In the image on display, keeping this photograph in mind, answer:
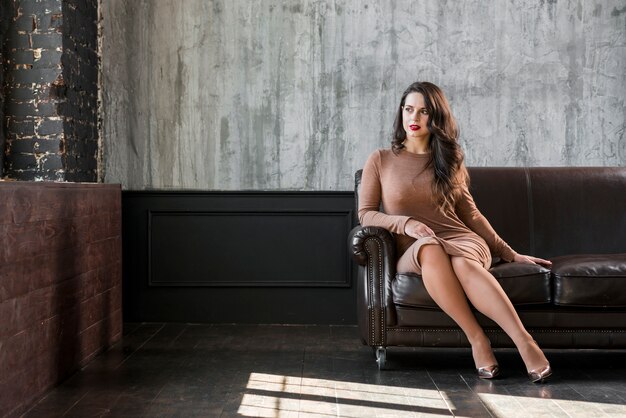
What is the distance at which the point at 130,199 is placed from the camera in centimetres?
496

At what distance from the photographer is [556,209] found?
14.3 feet

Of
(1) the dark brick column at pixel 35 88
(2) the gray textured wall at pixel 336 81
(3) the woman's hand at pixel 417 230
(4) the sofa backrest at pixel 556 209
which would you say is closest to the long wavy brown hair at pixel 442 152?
(3) the woman's hand at pixel 417 230

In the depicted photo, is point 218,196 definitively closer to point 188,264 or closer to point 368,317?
point 188,264

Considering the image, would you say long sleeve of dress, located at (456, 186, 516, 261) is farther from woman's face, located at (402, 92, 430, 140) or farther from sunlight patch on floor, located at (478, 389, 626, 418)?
sunlight patch on floor, located at (478, 389, 626, 418)

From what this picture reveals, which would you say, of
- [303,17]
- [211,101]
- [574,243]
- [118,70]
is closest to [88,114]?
[118,70]

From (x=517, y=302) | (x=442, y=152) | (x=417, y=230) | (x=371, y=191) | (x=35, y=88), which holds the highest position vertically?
(x=35, y=88)

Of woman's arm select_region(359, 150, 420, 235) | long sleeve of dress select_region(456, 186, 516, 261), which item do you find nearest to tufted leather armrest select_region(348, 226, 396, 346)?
woman's arm select_region(359, 150, 420, 235)

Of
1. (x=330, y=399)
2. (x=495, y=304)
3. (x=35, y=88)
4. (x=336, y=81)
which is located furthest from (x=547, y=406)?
(x=35, y=88)

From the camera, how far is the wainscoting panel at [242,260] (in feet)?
16.2

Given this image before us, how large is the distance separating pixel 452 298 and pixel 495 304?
0.18 metres

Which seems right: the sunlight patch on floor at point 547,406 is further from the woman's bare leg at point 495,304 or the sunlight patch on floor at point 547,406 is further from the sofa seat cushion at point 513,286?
the sofa seat cushion at point 513,286

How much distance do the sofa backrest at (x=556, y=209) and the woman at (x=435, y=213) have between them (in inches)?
14.9

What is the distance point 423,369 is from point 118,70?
2643 mm

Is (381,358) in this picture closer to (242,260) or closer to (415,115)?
(415,115)
